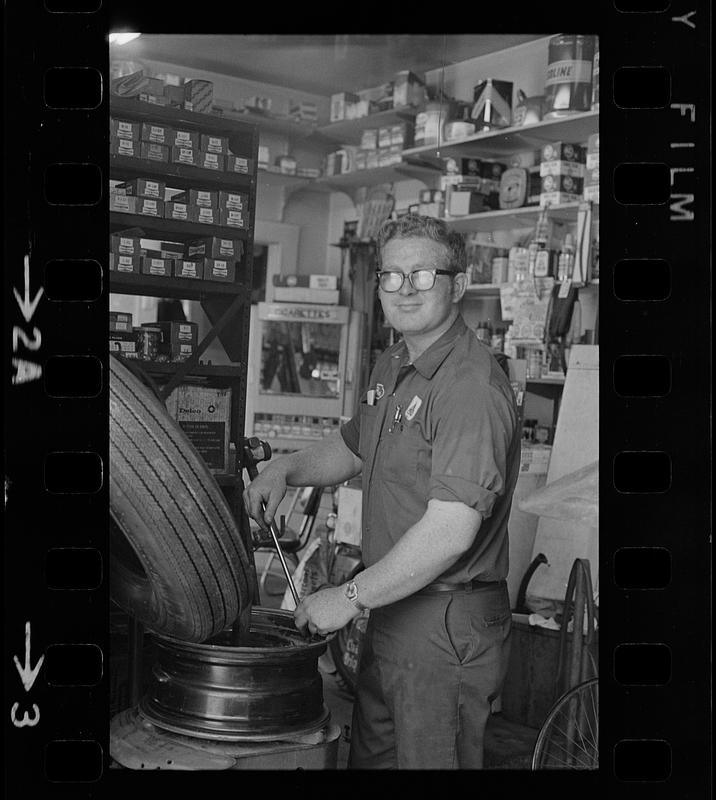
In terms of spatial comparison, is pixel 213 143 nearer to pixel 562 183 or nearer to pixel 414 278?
pixel 414 278

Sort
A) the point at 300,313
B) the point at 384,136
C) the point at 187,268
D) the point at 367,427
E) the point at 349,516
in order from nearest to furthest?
the point at 367,427 < the point at 187,268 < the point at 349,516 < the point at 300,313 < the point at 384,136

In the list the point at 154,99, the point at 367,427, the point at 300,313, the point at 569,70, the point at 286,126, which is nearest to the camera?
the point at 367,427

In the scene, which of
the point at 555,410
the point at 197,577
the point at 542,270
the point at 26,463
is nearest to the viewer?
the point at 26,463

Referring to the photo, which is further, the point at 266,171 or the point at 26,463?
the point at 266,171

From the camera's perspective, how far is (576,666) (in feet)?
10.9

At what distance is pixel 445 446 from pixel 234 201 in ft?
3.50

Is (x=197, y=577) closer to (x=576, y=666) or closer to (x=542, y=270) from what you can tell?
(x=576, y=666)

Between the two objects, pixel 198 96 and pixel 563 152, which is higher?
pixel 563 152

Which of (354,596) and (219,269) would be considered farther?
(219,269)

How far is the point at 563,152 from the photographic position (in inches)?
199

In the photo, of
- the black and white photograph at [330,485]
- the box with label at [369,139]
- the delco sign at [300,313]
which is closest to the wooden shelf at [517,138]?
the black and white photograph at [330,485]

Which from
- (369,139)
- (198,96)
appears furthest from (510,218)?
(198,96)
